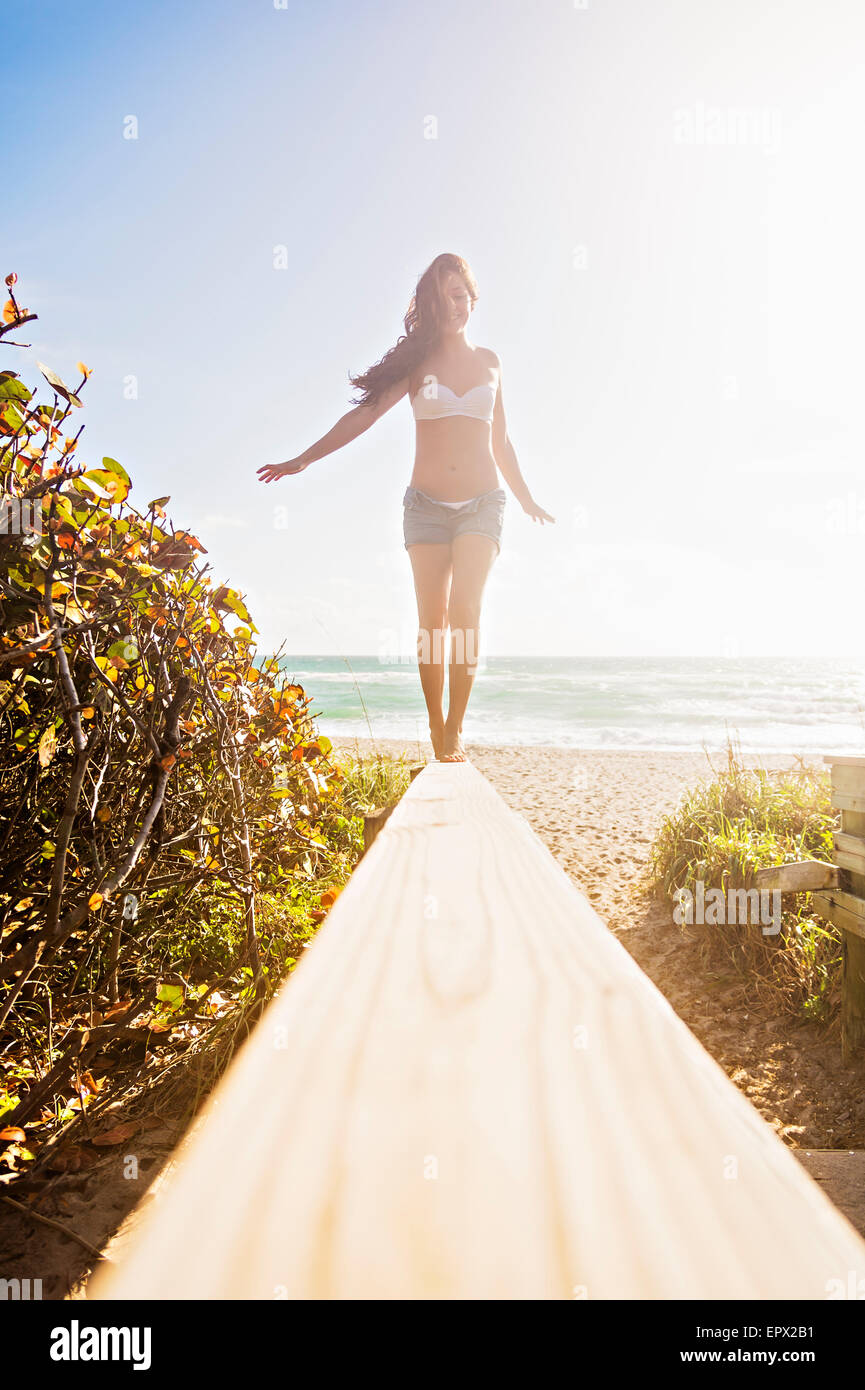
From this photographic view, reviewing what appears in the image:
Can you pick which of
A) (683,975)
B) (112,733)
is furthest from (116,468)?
(683,975)

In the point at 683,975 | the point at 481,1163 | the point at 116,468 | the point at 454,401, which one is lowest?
the point at 683,975

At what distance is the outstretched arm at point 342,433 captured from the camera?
3.15m

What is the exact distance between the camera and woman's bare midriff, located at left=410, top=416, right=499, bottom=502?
3.61 meters

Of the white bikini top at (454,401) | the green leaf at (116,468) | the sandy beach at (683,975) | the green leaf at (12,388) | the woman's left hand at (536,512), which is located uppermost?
the white bikini top at (454,401)

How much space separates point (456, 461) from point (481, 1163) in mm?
3543

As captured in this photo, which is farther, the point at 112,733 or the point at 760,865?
the point at 760,865

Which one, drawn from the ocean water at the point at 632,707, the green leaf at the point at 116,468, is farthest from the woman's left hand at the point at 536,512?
the ocean water at the point at 632,707

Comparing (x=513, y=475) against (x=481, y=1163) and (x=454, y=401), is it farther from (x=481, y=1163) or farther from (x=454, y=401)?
(x=481, y=1163)

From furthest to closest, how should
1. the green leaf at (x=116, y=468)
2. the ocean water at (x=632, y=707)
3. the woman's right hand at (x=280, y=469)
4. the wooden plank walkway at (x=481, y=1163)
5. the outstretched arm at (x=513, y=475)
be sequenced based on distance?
1. the ocean water at (x=632, y=707)
2. the outstretched arm at (x=513, y=475)
3. the woman's right hand at (x=280, y=469)
4. the green leaf at (x=116, y=468)
5. the wooden plank walkway at (x=481, y=1163)

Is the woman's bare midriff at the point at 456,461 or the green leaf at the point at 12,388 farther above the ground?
the woman's bare midriff at the point at 456,461

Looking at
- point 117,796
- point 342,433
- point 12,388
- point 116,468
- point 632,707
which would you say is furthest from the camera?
point 632,707

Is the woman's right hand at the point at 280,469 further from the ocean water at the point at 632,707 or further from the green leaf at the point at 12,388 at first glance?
the ocean water at the point at 632,707

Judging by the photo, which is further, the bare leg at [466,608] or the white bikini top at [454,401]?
the white bikini top at [454,401]

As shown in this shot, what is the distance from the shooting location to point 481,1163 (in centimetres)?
40
